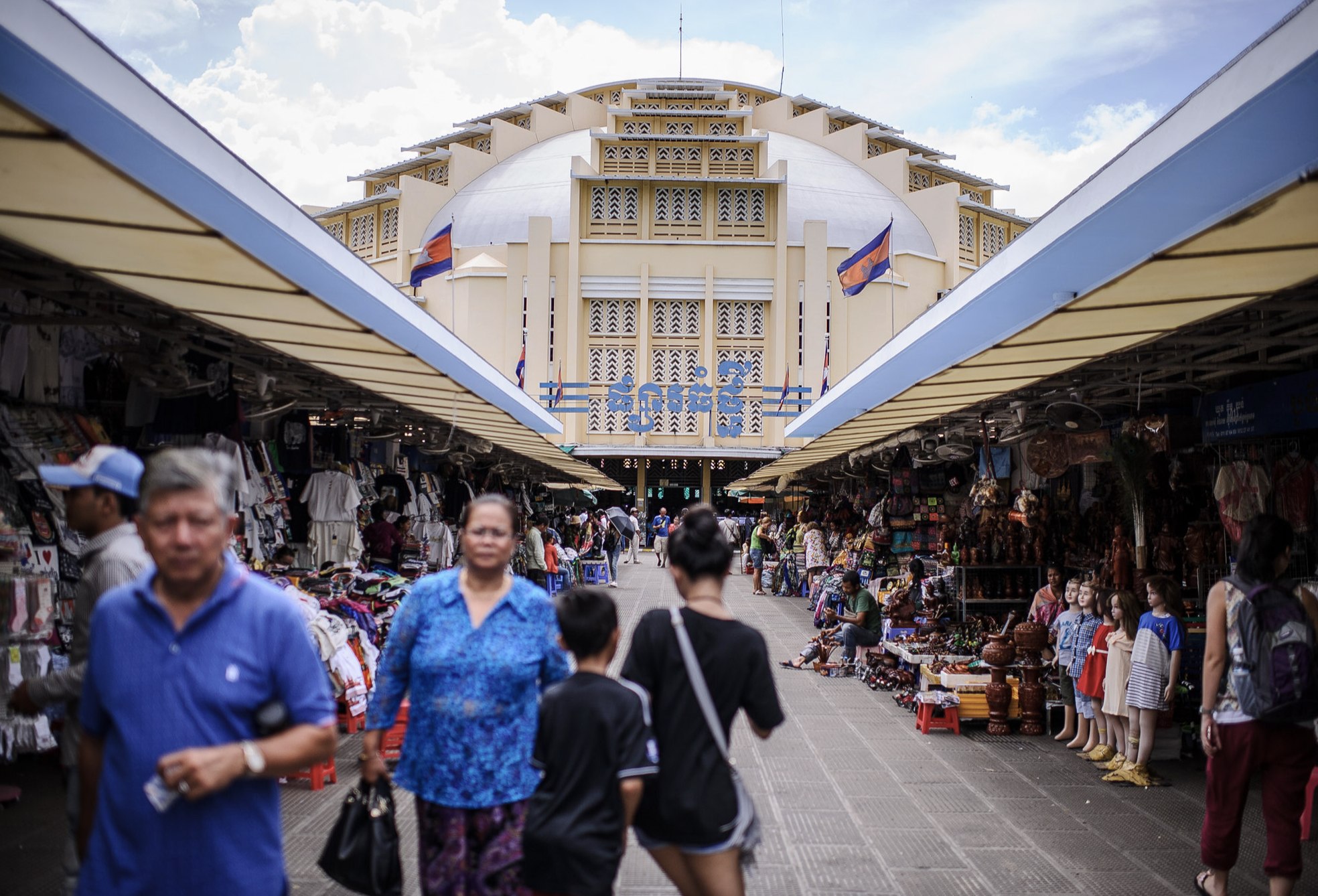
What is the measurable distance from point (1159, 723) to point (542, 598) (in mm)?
5429

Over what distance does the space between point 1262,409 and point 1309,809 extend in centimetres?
238

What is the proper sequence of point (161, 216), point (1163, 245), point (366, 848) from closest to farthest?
point (366, 848), point (161, 216), point (1163, 245)

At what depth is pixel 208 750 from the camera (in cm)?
220

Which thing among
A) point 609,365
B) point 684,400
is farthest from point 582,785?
point 609,365

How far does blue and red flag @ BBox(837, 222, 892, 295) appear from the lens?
16156 mm

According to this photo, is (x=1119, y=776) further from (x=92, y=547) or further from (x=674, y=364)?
(x=674, y=364)

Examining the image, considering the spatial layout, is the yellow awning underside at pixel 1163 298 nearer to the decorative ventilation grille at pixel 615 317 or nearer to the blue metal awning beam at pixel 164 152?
the blue metal awning beam at pixel 164 152

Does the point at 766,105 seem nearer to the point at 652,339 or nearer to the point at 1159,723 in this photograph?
the point at 652,339

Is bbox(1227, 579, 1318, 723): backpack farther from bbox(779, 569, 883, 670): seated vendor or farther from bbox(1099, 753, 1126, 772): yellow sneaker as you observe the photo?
bbox(779, 569, 883, 670): seated vendor

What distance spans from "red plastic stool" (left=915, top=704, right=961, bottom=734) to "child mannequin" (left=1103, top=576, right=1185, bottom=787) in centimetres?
155

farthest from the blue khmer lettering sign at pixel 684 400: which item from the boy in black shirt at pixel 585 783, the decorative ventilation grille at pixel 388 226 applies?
the boy in black shirt at pixel 585 783

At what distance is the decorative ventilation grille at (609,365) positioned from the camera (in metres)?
32.7

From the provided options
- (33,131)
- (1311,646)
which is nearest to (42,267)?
(33,131)

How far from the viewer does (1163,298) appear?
15.0 ft
